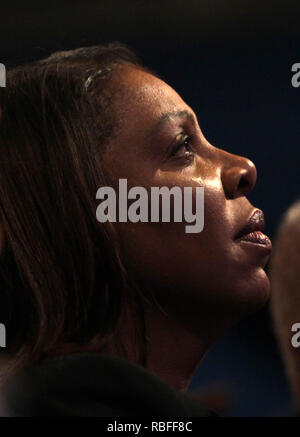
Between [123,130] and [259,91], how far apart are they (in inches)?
7.3

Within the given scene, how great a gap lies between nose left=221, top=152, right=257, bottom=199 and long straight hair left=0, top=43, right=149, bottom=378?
0.36 ft

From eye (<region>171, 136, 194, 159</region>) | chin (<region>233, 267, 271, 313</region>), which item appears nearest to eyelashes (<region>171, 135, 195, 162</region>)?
eye (<region>171, 136, 194, 159</region>)

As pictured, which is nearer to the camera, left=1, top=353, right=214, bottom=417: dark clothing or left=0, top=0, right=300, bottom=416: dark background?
left=1, top=353, right=214, bottom=417: dark clothing

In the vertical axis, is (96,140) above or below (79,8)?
below

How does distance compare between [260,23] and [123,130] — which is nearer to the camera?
[123,130]

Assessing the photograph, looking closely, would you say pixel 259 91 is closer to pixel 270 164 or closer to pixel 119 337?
pixel 270 164

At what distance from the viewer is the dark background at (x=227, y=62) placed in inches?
29.6

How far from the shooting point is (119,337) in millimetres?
671

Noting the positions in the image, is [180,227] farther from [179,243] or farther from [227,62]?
[227,62]

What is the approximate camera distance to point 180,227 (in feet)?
2.16

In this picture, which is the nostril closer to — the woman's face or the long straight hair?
the woman's face

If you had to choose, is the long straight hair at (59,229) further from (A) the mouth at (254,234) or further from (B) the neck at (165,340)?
(A) the mouth at (254,234)

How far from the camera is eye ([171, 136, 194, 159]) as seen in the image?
2.21ft
